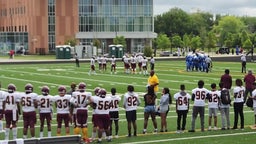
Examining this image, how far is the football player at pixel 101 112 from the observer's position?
54.1ft

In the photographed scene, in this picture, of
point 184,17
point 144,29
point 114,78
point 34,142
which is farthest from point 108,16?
point 34,142

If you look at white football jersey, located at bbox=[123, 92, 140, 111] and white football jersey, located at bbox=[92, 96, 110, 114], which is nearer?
white football jersey, located at bbox=[92, 96, 110, 114]

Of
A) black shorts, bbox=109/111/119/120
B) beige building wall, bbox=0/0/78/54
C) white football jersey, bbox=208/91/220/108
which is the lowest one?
black shorts, bbox=109/111/119/120

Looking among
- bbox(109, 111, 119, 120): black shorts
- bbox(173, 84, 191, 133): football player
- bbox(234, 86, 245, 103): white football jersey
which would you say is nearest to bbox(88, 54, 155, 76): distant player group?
bbox(234, 86, 245, 103): white football jersey

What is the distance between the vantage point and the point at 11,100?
16.9 metres

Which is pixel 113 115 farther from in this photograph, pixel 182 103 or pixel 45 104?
pixel 182 103

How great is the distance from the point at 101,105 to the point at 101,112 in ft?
0.68

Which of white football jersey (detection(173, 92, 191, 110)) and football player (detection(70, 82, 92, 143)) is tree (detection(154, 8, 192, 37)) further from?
football player (detection(70, 82, 92, 143))

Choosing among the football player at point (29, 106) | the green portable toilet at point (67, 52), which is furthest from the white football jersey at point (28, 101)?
the green portable toilet at point (67, 52)

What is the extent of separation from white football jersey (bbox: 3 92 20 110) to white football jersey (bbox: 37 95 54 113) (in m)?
0.66

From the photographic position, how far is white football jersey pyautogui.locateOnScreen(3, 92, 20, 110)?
55.5 ft

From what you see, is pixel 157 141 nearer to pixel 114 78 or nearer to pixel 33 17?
pixel 114 78

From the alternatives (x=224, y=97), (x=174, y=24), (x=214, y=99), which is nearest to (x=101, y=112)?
(x=214, y=99)

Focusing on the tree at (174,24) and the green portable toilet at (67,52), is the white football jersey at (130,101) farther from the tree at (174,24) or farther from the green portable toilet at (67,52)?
the tree at (174,24)
